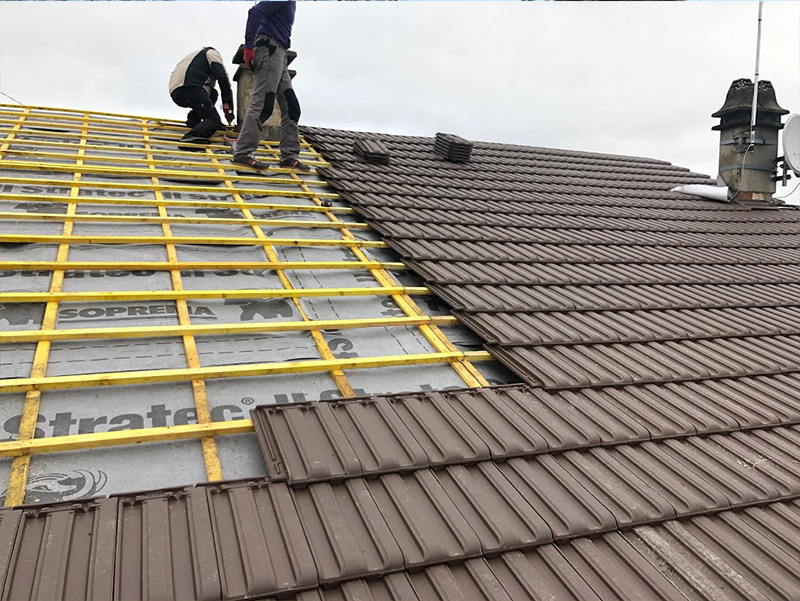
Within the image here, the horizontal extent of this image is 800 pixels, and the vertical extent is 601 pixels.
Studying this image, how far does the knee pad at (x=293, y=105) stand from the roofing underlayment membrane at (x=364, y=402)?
3.26 ft

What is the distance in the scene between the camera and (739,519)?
7.16ft

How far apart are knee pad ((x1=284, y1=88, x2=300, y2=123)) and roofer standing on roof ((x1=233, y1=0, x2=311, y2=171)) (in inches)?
4.0

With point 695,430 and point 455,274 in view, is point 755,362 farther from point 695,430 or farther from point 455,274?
point 455,274

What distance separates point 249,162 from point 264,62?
1.01m

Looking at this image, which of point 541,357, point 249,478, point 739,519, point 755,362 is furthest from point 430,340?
point 755,362

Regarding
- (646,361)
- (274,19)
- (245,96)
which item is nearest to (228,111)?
(245,96)

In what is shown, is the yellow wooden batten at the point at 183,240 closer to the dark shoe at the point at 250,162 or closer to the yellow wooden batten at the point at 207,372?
the yellow wooden batten at the point at 207,372

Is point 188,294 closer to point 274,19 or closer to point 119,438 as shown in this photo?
point 119,438

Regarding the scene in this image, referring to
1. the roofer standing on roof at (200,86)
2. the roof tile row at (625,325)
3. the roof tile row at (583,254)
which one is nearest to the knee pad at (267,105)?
the roofer standing on roof at (200,86)

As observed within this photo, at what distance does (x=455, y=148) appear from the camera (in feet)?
22.6

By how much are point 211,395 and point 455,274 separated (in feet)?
6.50

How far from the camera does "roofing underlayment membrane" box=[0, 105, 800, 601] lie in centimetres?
170

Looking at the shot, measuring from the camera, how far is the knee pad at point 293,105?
5656 millimetres

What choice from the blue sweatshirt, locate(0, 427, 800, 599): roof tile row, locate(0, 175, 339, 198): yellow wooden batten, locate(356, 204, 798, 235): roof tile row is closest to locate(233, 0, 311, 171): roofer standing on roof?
the blue sweatshirt
